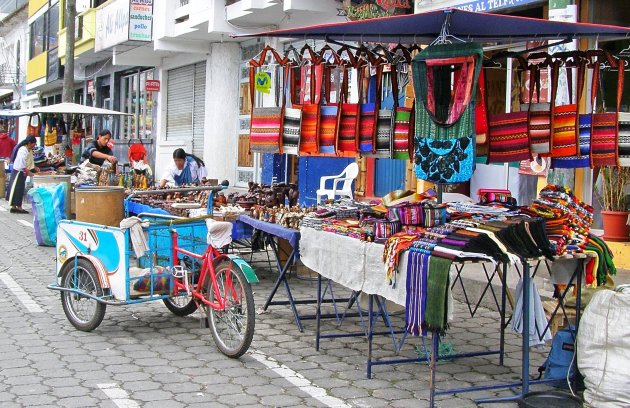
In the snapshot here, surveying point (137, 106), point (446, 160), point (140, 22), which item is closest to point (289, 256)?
point (446, 160)

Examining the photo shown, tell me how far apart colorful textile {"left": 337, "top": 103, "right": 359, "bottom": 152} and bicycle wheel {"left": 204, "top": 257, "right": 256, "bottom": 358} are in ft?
4.22

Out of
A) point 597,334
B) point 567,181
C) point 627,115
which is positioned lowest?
point 597,334

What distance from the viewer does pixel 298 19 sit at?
15.6m

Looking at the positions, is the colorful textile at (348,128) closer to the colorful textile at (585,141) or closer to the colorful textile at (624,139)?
the colorful textile at (585,141)

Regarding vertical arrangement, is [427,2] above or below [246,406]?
above

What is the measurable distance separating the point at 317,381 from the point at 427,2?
7615mm

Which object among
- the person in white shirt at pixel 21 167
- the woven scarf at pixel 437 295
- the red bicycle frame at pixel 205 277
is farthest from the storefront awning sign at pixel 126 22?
the woven scarf at pixel 437 295

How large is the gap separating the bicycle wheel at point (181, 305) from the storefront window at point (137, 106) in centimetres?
1806

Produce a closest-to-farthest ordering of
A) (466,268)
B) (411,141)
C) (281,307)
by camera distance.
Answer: (411,141) → (281,307) → (466,268)

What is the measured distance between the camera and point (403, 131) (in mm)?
6141

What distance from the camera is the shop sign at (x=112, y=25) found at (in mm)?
20594

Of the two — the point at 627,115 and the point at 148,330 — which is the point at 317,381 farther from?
the point at 627,115

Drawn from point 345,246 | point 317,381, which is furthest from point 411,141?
point 317,381

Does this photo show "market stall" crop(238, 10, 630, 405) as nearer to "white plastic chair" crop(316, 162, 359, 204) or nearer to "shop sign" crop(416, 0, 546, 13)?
"shop sign" crop(416, 0, 546, 13)
